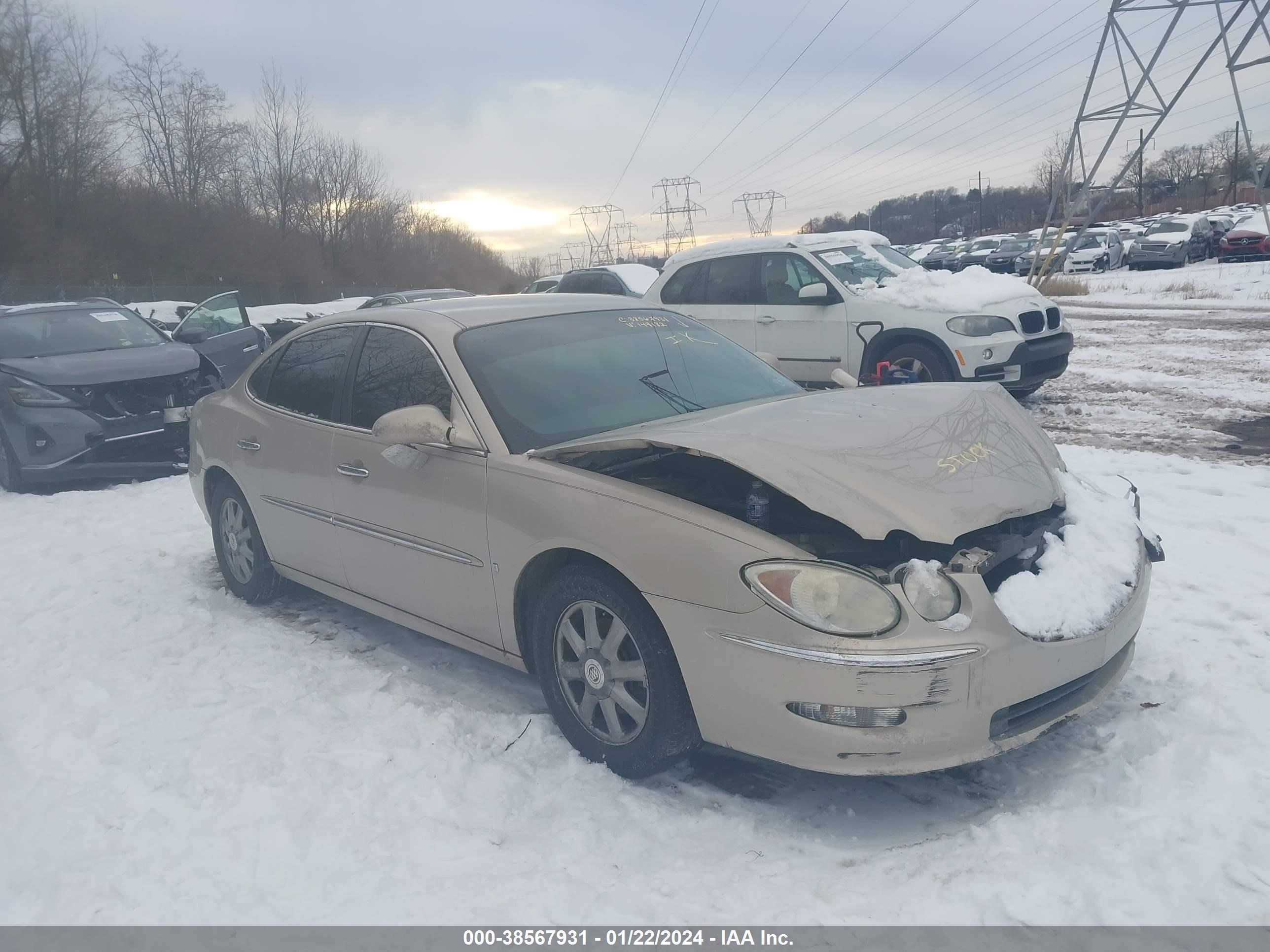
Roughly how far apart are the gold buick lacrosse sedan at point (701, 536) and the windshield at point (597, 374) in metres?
0.01

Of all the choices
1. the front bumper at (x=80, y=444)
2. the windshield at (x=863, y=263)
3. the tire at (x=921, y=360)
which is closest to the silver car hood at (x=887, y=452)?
the tire at (x=921, y=360)

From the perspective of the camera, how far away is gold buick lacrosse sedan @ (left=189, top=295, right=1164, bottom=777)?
277cm

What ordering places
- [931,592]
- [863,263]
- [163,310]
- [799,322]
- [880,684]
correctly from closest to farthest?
[880,684]
[931,592]
[799,322]
[863,263]
[163,310]

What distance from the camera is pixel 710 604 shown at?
2.88m

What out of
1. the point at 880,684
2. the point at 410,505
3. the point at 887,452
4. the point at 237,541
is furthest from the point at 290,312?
the point at 880,684

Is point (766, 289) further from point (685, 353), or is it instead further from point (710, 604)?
point (710, 604)

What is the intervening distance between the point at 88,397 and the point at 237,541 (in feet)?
13.7

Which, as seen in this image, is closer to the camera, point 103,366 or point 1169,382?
point 103,366

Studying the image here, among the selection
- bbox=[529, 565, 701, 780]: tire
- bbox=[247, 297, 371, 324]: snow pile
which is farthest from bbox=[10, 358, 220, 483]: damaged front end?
bbox=[247, 297, 371, 324]: snow pile

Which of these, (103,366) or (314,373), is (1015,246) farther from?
(314,373)

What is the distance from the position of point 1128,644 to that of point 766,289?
7243mm
